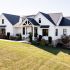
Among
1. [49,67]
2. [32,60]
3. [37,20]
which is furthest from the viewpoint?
[37,20]

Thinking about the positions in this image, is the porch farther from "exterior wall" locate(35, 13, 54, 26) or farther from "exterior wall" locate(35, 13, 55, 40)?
"exterior wall" locate(35, 13, 54, 26)

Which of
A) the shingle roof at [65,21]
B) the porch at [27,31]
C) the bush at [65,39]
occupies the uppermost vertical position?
the shingle roof at [65,21]

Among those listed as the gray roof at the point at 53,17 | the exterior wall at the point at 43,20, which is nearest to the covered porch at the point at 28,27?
the exterior wall at the point at 43,20

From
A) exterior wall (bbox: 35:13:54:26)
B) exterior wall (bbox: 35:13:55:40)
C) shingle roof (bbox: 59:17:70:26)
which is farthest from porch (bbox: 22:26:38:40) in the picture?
shingle roof (bbox: 59:17:70:26)

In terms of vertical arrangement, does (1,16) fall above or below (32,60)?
above

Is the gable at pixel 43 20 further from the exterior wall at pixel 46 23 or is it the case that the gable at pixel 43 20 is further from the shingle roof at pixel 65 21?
the shingle roof at pixel 65 21

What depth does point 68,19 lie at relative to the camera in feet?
140

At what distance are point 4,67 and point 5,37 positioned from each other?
25.0 meters

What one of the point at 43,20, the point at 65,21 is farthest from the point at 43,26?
the point at 65,21

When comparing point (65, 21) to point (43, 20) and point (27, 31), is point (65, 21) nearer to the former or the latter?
point (43, 20)

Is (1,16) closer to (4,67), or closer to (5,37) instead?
(5,37)

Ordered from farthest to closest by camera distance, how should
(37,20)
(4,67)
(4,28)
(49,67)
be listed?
(4,28)
(37,20)
(49,67)
(4,67)

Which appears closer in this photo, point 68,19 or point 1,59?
point 1,59

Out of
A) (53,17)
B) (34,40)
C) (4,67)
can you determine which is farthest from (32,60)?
(53,17)
